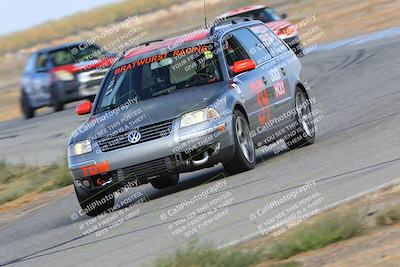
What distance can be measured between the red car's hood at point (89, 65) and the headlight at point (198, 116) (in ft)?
53.8

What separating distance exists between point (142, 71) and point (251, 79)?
1.26 metres

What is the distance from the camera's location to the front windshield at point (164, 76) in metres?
12.0

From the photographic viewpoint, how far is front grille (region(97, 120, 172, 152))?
1105 cm

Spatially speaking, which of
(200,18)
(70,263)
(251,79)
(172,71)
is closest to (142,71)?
(172,71)

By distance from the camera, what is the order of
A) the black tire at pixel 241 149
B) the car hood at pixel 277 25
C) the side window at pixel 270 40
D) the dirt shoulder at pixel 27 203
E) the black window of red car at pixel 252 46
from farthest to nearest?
the car hood at pixel 277 25 → the side window at pixel 270 40 → the dirt shoulder at pixel 27 203 → the black window of red car at pixel 252 46 → the black tire at pixel 241 149

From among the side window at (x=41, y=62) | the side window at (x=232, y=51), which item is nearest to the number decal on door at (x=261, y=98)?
the side window at (x=232, y=51)

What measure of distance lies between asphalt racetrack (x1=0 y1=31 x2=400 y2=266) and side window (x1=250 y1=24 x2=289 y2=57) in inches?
49.9

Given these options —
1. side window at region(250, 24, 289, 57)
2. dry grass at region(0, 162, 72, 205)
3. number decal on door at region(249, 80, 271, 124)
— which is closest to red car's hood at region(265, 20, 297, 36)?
dry grass at region(0, 162, 72, 205)

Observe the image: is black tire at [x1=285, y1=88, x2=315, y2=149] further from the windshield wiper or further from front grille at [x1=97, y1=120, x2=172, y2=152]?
front grille at [x1=97, y1=120, x2=172, y2=152]

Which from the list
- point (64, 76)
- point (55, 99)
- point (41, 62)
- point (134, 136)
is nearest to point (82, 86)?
point (64, 76)

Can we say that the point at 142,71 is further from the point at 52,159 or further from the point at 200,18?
the point at 200,18

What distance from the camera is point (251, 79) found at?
40.9ft

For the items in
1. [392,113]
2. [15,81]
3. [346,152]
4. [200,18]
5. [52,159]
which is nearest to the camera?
[346,152]

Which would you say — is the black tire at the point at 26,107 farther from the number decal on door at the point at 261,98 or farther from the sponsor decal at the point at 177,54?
the number decal on door at the point at 261,98
